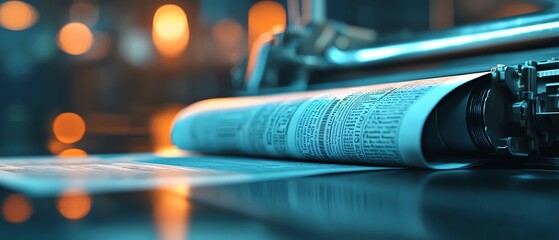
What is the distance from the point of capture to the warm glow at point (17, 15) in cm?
208

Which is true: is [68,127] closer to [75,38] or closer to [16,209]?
[75,38]

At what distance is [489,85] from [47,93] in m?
1.86

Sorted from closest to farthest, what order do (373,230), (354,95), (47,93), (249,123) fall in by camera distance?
(373,230), (354,95), (249,123), (47,93)

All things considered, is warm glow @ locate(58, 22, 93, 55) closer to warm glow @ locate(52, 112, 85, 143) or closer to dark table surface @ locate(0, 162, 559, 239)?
warm glow @ locate(52, 112, 85, 143)


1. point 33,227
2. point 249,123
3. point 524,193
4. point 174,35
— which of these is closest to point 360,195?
point 524,193

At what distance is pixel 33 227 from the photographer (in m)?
0.34

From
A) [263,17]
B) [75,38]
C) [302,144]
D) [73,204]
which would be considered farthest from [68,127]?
Result: [73,204]

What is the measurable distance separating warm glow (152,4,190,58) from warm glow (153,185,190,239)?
2039 millimetres

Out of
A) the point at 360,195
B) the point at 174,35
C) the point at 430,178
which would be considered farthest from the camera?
the point at 174,35

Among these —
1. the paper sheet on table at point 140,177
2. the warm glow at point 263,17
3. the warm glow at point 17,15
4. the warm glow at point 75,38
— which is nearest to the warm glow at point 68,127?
the warm glow at point 75,38

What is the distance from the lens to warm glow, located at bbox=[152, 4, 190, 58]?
2468 mm

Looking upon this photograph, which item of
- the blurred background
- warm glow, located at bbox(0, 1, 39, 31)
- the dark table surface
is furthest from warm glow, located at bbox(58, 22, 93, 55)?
the dark table surface

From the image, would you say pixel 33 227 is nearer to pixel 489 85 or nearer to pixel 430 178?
pixel 430 178

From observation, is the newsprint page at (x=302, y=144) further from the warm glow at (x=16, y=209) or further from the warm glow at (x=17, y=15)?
the warm glow at (x=17, y=15)
